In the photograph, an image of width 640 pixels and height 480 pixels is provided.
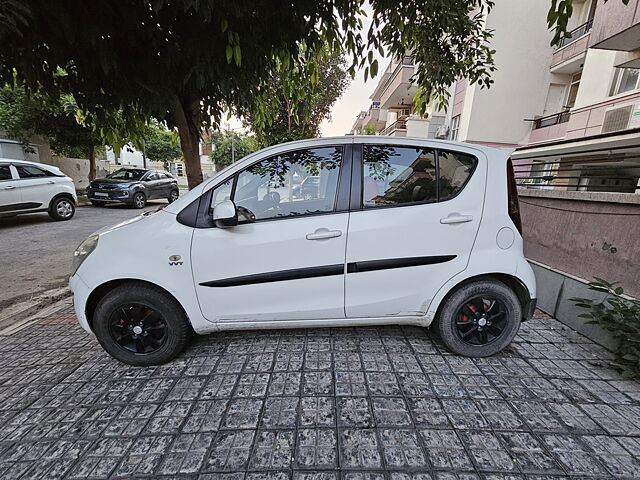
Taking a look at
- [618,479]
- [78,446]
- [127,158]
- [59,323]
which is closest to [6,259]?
[59,323]

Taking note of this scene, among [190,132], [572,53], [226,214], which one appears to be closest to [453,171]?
[226,214]

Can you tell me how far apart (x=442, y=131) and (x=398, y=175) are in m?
14.3

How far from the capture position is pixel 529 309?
2443 millimetres

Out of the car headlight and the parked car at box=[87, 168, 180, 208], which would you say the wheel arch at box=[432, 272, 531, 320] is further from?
the parked car at box=[87, 168, 180, 208]

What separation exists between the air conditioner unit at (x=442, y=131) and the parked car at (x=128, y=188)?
12.6m

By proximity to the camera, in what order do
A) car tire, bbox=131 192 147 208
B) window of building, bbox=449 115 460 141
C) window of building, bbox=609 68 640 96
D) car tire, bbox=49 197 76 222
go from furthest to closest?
window of building, bbox=449 115 460 141
car tire, bbox=131 192 147 208
car tire, bbox=49 197 76 222
window of building, bbox=609 68 640 96

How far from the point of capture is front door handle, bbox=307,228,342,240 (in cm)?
218

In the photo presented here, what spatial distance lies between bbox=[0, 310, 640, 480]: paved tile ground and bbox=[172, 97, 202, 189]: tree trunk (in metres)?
2.37

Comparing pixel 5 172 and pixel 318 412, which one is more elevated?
pixel 5 172

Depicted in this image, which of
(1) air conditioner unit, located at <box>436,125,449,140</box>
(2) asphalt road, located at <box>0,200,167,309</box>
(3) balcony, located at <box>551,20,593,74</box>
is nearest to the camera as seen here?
Answer: (2) asphalt road, located at <box>0,200,167,309</box>

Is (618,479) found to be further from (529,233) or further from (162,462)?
(529,233)

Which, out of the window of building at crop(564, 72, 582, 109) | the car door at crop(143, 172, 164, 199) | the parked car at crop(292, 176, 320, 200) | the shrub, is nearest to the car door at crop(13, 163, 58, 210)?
the car door at crop(143, 172, 164, 199)

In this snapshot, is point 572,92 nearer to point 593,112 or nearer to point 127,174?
point 593,112

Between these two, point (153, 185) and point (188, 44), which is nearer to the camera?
point (188, 44)
